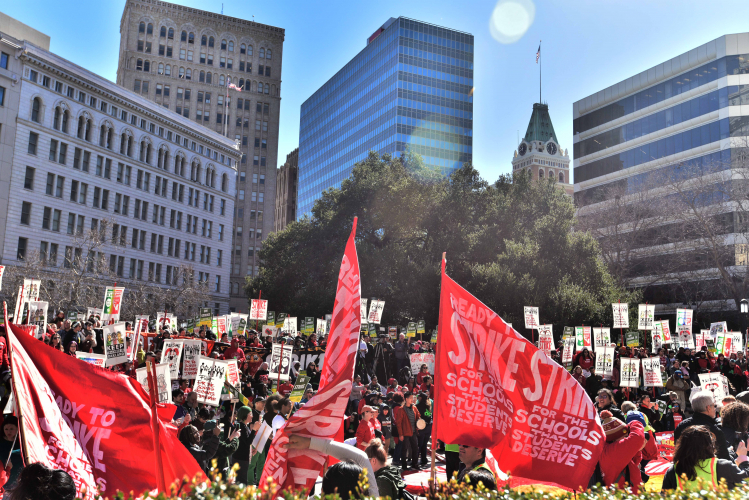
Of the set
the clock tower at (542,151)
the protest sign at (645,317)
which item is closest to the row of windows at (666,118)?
the protest sign at (645,317)

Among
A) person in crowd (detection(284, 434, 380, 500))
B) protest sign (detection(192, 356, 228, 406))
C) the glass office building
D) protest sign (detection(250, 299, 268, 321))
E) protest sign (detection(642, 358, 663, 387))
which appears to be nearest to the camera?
person in crowd (detection(284, 434, 380, 500))

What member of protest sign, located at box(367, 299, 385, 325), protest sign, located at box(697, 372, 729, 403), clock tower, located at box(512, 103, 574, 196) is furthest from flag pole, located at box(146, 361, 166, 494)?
clock tower, located at box(512, 103, 574, 196)

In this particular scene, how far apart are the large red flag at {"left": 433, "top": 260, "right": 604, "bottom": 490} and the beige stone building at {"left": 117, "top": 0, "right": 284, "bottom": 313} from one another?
94022mm

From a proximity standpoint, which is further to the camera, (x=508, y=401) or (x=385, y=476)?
(x=508, y=401)

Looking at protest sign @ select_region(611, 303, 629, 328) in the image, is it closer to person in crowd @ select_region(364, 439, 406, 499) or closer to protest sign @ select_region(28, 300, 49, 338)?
protest sign @ select_region(28, 300, 49, 338)

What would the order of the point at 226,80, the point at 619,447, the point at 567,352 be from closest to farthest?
the point at 619,447 → the point at 567,352 → the point at 226,80

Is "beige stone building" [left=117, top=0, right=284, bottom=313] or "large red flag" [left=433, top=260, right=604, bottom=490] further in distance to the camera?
"beige stone building" [left=117, top=0, right=284, bottom=313]

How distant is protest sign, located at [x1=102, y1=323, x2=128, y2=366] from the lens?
44.3 ft

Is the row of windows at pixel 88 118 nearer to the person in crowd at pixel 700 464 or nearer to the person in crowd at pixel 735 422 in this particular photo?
the person in crowd at pixel 735 422

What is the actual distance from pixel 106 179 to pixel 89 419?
67.4 meters

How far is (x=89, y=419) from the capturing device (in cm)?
503

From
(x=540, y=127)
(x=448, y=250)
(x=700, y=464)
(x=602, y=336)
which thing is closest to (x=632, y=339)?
(x=602, y=336)

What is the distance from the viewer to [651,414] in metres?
12.2

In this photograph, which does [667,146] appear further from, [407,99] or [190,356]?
[190,356]
